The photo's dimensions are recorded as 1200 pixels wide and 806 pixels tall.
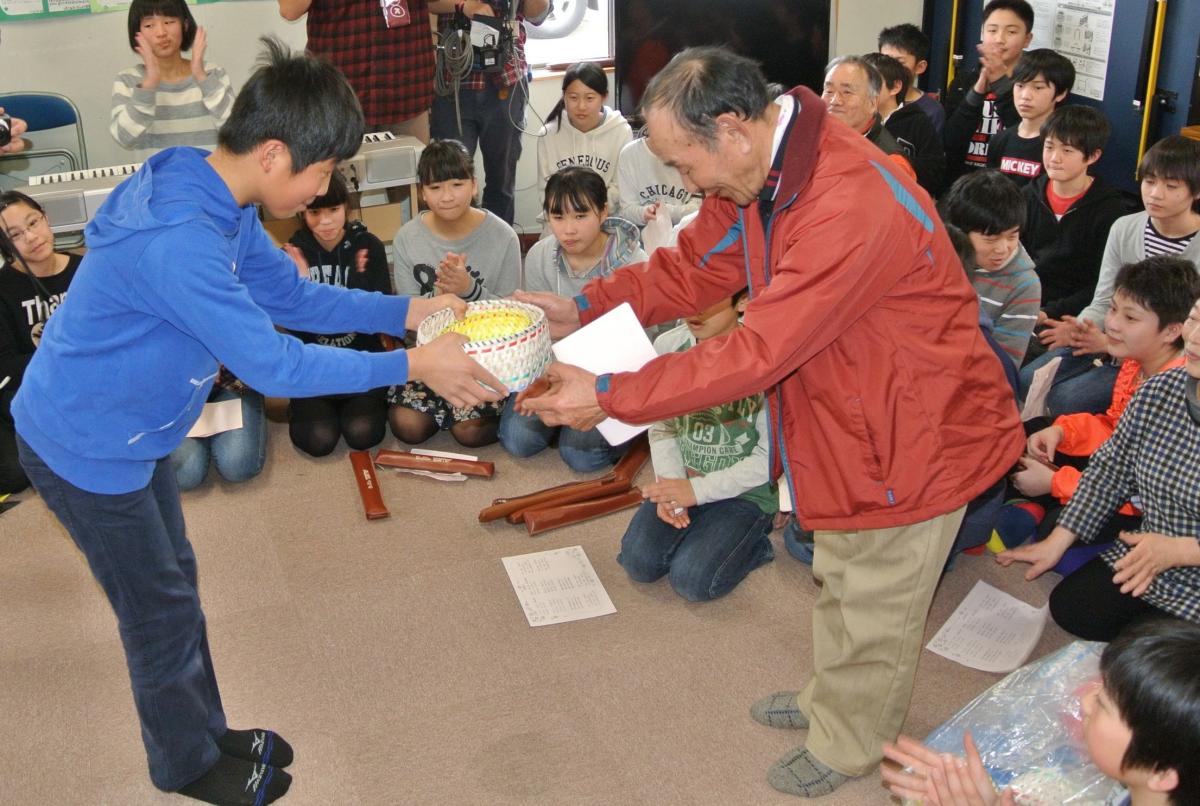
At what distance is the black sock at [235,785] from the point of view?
220 cm

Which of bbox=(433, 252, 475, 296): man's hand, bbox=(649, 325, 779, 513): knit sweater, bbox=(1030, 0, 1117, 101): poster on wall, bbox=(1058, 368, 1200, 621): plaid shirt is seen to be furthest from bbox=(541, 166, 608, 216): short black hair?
bbox=(1030, 0, 1117, 101): poster on wall

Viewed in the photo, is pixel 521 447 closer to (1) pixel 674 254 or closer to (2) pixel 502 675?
(2) pixel 502 675

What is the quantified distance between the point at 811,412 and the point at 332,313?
97cm

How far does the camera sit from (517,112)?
5.31m

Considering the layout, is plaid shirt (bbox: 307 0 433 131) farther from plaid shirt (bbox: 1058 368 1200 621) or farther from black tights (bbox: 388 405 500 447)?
plaid shirt (bbox: 1058 368 1200 621)

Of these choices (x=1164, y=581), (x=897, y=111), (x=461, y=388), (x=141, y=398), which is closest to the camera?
(x=141, y=398)

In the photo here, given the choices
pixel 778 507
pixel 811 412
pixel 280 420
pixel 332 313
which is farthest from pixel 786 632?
pixel 280 420

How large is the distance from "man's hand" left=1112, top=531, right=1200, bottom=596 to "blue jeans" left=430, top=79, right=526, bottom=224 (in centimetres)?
344

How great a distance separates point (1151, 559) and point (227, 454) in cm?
255

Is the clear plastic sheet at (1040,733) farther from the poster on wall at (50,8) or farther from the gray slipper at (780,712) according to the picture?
the poster on wall at (50,8)

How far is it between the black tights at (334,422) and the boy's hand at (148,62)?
5.23 ft

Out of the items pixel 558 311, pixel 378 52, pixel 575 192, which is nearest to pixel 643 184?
pixel 575 192

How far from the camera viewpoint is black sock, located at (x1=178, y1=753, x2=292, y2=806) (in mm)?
2197

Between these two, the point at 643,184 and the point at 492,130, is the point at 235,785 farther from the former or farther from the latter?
the point at 492,130
